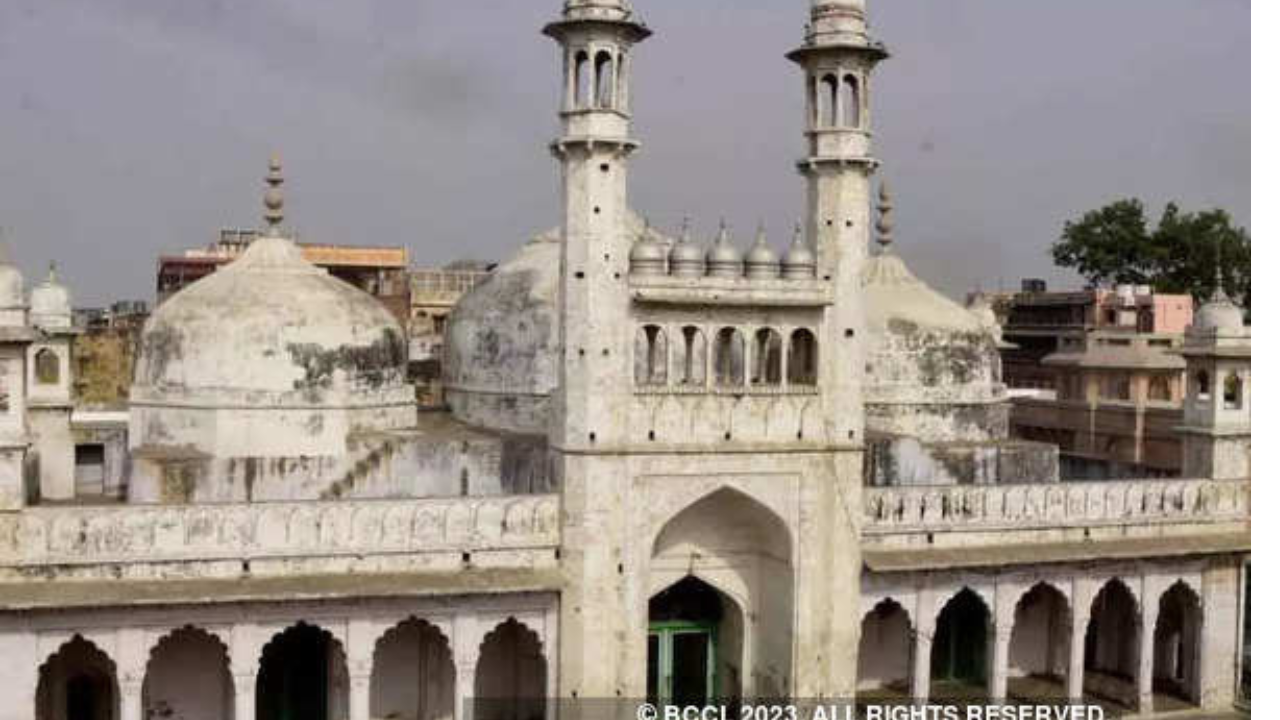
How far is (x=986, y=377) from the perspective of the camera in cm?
2388

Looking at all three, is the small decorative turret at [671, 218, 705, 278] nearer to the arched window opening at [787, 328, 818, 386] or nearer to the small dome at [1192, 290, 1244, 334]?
the arched window opening at [787, 328, 818, 386]

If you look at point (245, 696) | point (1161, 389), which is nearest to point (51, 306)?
point (245, 696)

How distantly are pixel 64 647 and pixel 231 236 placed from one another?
130 ft

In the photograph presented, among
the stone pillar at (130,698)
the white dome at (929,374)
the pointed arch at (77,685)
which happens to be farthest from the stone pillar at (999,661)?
the pointed arch at (77,685)

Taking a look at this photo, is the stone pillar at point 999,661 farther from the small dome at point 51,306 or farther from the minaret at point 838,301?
the small dome at point 51,306

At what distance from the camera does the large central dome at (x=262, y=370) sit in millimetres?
19188

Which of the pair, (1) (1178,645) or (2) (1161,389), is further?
(2) (1161,389)

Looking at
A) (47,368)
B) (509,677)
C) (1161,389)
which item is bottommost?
(509,677)

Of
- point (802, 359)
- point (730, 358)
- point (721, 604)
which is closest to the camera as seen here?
point (730, 358)

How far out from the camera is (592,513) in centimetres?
1650

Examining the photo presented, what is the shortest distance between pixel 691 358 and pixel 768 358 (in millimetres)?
1130

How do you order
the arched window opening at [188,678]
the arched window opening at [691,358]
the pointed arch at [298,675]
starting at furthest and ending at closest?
the pointed arch at [298,675], the arched window opening at [691,358], the arched window opening at [188,678]

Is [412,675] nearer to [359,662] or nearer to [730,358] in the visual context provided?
[359,662]

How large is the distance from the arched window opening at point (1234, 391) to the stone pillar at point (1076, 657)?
394cm
